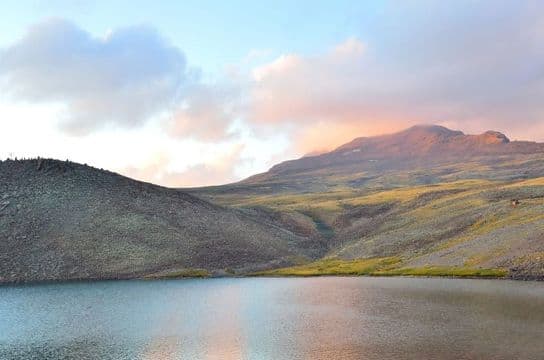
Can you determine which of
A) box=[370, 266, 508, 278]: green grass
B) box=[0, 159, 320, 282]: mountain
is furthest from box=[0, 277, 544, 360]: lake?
box=[0, 159, 320, 282]: mountain

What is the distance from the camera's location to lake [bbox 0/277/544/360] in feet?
158

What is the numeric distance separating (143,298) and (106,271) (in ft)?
130

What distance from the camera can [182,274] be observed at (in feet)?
407

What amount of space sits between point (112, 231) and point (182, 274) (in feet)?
95.3

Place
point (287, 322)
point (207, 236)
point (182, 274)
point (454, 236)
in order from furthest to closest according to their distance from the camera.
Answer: point (207, 236), point (454, 236), point (182, 274), point (287, 322)

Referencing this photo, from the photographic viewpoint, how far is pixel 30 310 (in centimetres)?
7875

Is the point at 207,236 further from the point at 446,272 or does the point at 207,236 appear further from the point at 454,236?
the point at 446,272

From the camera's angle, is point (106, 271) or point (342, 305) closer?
point (342, 305)

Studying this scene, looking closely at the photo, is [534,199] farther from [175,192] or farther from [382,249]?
[175,192]

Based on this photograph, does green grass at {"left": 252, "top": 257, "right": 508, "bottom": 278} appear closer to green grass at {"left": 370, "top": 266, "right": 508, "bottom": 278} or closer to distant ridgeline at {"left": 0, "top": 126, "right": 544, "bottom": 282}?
green grass at {"left": 370, "top": 266, "right": 508, "bottom": 278}

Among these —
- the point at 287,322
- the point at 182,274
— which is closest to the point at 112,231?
the point at 182,274

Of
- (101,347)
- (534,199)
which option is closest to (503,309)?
(101,347)

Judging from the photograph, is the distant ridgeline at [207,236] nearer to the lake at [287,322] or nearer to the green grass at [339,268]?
the green grass at [339,268]

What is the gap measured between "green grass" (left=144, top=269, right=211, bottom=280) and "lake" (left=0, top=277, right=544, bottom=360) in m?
22.1
